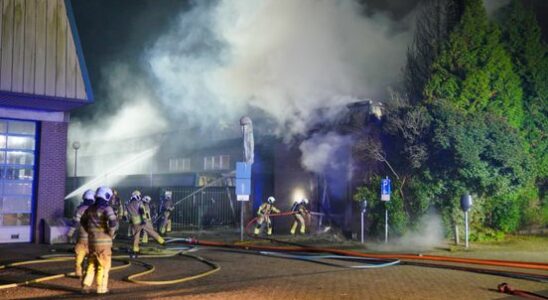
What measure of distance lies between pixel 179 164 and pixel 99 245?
83.1 ft

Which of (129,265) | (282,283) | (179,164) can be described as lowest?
(282,283)

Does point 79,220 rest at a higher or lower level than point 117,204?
lower

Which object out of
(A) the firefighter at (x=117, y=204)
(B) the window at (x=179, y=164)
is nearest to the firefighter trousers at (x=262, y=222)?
(A) the firefighter at (x=117, y=204)

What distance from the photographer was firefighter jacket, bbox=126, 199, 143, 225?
12.7 m

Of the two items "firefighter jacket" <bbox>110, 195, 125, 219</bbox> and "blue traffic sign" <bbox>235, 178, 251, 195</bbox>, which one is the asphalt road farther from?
"firefighter jacket" <bbox>110, 195, 125, 219</bbox>

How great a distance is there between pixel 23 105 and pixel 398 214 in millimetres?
12591

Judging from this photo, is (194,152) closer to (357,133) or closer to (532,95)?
(357,133)

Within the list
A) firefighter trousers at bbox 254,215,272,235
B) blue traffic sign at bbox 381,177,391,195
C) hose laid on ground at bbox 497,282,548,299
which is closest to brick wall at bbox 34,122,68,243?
firefighter trousers at bbox 254,215,272,235

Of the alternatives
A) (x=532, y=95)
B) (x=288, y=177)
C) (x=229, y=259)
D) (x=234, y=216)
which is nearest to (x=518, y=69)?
(x=532, y=95)

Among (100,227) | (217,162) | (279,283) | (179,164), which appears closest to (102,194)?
(100,227)

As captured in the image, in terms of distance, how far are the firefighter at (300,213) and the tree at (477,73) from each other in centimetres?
645

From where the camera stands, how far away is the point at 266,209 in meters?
19.0

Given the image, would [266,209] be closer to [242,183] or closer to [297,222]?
[297,222]

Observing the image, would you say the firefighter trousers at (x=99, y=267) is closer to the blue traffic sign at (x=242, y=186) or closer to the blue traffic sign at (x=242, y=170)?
the blue traffic sign at (x=242, y=186)
